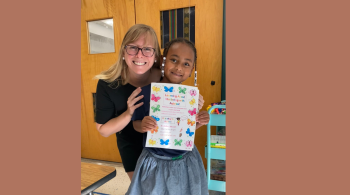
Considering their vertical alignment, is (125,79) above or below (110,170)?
above

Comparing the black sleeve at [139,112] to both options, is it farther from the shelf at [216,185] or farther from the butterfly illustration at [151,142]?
the shelf at [216,185]

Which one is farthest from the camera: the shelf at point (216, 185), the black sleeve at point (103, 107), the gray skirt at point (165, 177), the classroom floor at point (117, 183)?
the classroom floor at point (117, 183)

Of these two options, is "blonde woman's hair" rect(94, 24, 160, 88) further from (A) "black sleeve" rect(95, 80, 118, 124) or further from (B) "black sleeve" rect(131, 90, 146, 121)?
(B) "black sleeve" rect(131, 90, 146, 121)

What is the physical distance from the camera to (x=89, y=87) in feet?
2.67

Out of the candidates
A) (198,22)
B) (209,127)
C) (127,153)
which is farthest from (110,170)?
(198,22)

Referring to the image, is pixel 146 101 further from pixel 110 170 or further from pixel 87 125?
pixel 110 170

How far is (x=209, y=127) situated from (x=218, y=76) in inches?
9.4

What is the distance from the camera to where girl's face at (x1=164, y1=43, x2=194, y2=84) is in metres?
0.64

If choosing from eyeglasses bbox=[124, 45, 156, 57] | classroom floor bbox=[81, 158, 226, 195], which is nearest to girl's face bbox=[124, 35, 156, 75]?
eyeglasses bbox=[124, 45, 156, 57]

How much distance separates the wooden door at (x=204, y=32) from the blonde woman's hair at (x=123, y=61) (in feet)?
0.49

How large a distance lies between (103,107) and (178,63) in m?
0.36

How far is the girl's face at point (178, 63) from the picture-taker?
64 cm

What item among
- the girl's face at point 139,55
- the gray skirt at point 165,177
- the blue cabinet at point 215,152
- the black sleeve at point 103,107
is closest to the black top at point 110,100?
the black sleeve at point 103,107

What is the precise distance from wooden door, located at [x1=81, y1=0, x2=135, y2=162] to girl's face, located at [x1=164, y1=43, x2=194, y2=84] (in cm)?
29
